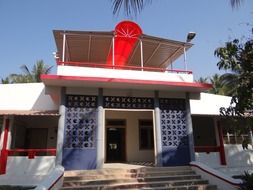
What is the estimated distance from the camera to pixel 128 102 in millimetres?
10867

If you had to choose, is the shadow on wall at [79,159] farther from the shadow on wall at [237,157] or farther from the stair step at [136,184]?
the shadow on wall at [237,157]

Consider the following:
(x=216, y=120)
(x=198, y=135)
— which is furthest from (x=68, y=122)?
A: (x=198, y=135)

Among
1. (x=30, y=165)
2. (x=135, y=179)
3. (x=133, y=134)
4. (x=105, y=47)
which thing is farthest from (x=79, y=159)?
(x=105, y=47)

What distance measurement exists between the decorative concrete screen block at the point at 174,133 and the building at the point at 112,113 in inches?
1.6

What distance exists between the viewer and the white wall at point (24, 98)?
1323 centimetres

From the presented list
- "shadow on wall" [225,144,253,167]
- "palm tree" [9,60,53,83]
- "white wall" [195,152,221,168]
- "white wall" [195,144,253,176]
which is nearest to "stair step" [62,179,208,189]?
"white wall" [195,152,221,168]

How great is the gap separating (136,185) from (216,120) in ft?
22.5

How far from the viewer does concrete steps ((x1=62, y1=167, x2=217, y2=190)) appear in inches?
320

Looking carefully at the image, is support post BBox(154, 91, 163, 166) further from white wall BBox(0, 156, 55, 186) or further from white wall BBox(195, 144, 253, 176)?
white wall BBox(0, 156, 55, 186)

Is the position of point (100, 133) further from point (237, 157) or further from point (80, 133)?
point (237, 157)

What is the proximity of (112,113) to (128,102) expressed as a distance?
9.80 ft

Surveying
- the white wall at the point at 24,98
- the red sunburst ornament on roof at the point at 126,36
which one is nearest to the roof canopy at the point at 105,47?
the red sunburst ornament on roof at the point at 126,36

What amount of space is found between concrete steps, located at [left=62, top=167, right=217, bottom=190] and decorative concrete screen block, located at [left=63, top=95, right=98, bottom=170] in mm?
650

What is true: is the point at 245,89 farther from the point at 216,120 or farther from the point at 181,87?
the point at 216,120
